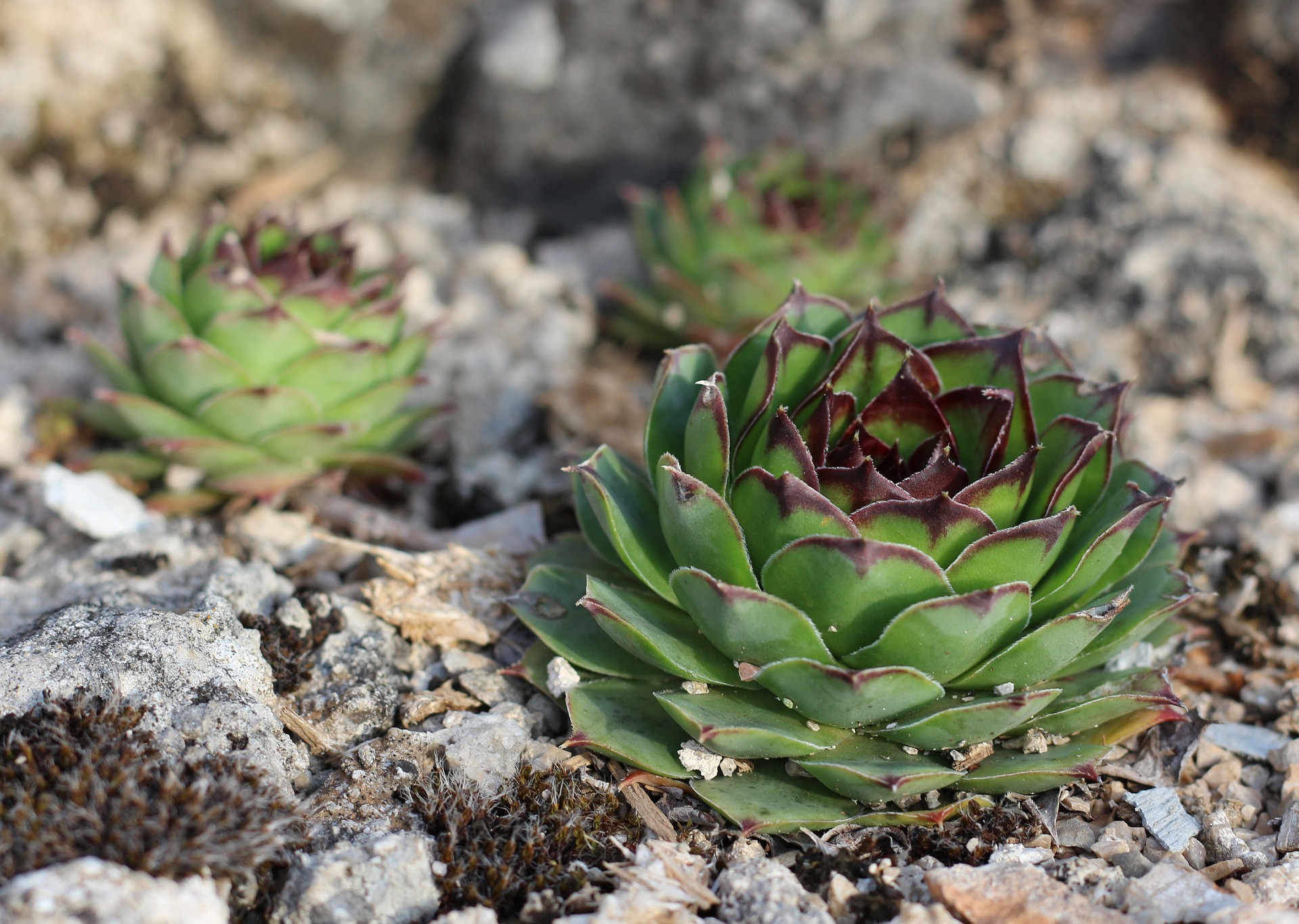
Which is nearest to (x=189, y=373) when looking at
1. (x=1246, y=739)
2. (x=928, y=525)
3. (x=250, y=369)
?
(x=250, y=369)

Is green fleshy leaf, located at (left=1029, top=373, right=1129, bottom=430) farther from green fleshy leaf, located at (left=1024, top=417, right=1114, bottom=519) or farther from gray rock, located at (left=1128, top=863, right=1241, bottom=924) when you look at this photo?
gray rock, located at (left=1128, top=863, right=1241, bottom=924)

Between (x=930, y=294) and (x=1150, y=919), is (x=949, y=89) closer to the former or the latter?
(x=930, y=294)

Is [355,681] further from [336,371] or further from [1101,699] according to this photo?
[1101,699]

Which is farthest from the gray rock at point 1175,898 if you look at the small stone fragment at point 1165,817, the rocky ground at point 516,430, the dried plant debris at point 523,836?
the dried plant debris at point 523,836

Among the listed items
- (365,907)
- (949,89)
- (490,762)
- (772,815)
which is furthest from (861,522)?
(949,89)

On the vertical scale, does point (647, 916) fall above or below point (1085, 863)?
below

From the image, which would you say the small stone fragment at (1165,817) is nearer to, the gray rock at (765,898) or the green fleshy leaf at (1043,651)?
the green fleshy leaf at (1043,651)
